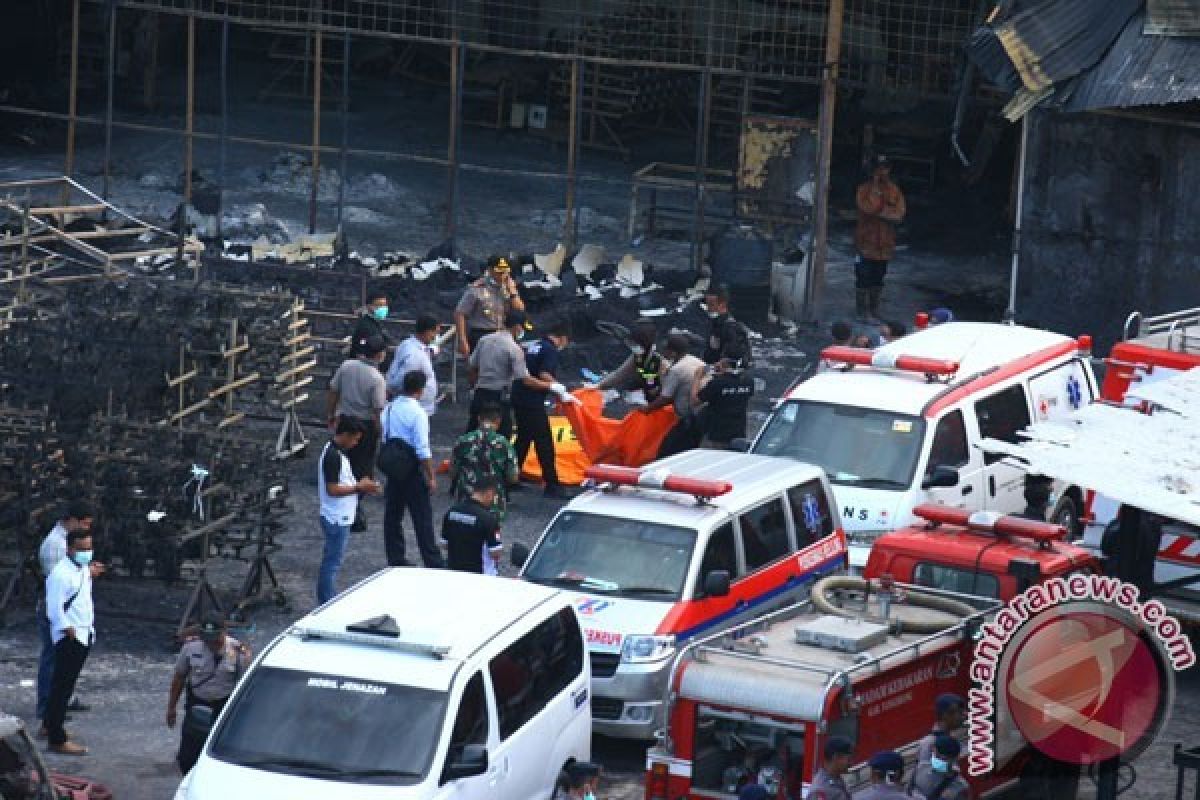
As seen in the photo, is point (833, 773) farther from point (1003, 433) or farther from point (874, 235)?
point (874, 235)

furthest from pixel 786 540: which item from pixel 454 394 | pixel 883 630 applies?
pixel 454 394

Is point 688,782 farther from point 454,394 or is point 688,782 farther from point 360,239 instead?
point 360,239

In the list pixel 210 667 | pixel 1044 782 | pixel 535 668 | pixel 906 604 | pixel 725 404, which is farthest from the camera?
pixel 725 404

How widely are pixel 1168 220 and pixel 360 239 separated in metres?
10.2

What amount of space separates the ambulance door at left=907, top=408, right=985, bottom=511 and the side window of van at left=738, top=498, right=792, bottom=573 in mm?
2246

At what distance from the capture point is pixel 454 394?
24.8 m

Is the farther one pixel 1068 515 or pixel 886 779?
Answer: pixel 1068 515

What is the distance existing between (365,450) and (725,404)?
319 cm

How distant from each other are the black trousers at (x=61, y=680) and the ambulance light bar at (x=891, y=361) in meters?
7.39

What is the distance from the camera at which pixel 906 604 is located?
1584 cm

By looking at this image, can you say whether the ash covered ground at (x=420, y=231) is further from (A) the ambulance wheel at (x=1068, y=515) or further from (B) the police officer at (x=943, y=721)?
(B) the police officer at (x=943, y=721)

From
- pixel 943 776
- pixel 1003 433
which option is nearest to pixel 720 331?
pixel 1003 433

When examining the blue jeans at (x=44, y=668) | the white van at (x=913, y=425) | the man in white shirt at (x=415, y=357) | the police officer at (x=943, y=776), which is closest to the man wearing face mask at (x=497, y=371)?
the man in white shirt at (x=415, y=357)

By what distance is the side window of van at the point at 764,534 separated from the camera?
17172 millimetres
